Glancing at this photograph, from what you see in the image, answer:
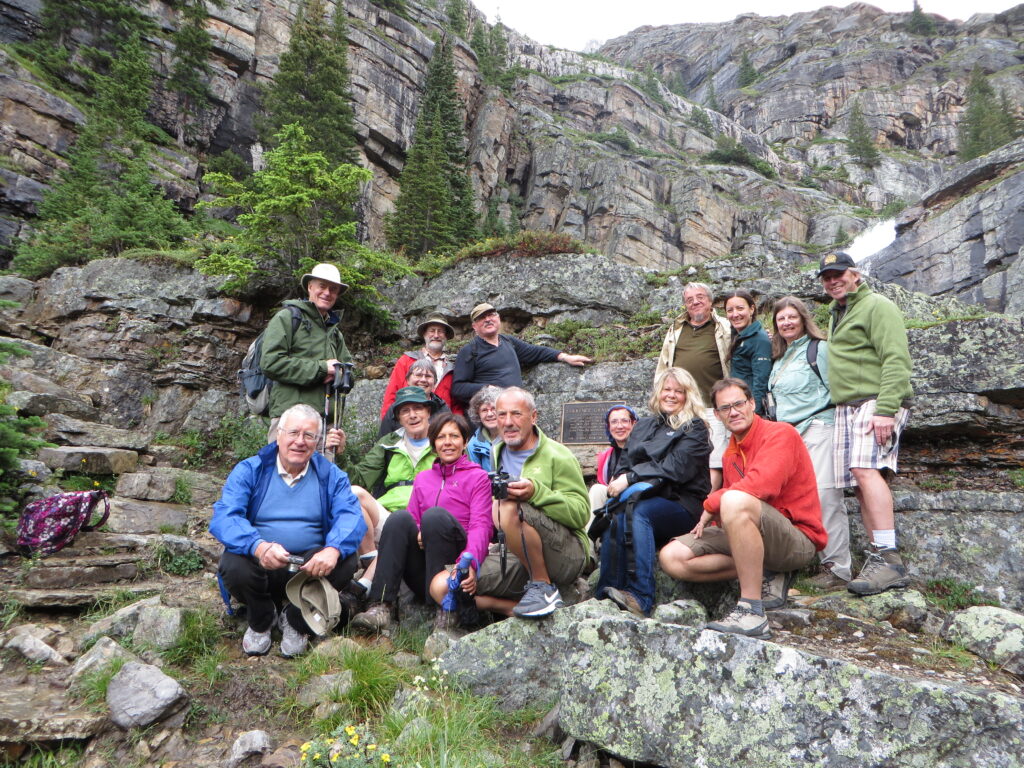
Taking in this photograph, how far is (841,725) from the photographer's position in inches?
93.0

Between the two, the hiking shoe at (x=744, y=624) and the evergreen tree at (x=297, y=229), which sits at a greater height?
the evergreen tree at (x=297, y=229)

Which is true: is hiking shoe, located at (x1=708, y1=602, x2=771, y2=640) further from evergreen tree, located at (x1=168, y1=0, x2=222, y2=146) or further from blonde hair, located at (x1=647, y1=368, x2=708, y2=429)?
evergreen tree, located at (x1=168, y1=0, x2=222, y2=146)

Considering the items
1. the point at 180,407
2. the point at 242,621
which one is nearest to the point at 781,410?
the point at 242,621

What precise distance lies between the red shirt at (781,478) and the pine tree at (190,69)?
95.7ft

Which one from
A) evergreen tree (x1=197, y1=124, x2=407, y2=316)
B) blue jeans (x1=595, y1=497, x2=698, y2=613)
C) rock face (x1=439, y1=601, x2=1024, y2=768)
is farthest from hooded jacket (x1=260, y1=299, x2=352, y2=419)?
evergreen tree (x1=197, y1=124, x2=407, y2=316)

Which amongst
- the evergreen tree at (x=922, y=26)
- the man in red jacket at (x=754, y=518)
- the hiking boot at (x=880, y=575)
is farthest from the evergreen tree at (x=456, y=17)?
the evergreen tree at (x=922, y=26)

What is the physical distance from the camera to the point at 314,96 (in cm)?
2362

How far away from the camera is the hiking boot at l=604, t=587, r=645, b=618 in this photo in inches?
148

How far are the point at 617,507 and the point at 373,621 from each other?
1.95m

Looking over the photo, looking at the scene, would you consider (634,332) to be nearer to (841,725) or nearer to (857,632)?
(857,632)

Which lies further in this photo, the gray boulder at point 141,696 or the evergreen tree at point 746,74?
the evergreen tree at point 746,74

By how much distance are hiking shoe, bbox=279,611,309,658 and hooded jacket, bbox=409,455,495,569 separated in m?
1.09

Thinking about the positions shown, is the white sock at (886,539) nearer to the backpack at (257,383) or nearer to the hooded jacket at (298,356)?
the hooded jacket at (298,356)

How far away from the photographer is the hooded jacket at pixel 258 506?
3.61 meters
